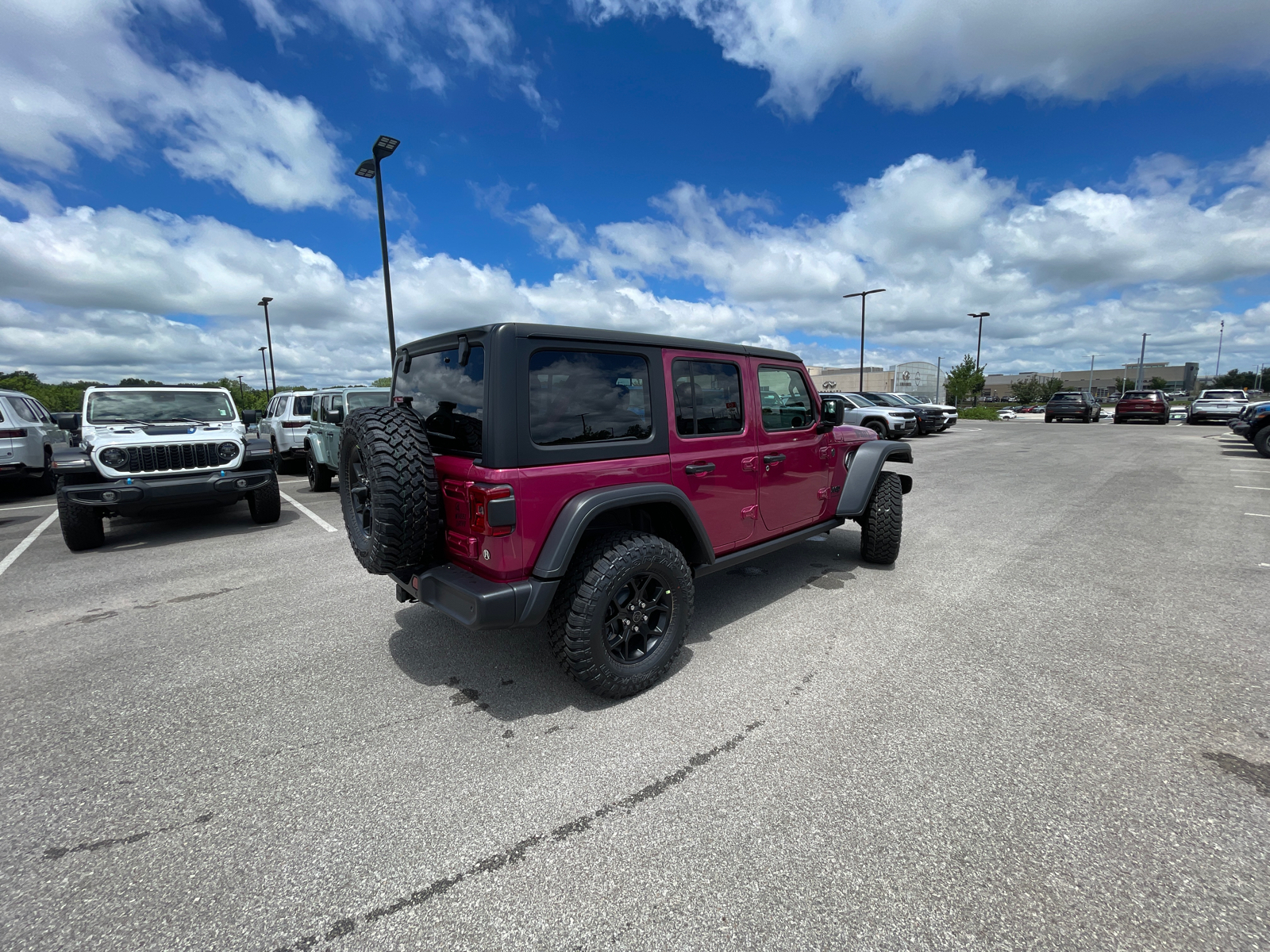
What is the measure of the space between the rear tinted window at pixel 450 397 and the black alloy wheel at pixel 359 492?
1.42ft

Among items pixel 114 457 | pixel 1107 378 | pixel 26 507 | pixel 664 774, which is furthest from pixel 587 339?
pixel 1107 378

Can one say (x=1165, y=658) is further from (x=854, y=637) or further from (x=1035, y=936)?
(x=1035, y=936)

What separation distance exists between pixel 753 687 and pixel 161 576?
5359 mm

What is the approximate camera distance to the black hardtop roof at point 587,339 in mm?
2734

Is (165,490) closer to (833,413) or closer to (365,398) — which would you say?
(365,398)

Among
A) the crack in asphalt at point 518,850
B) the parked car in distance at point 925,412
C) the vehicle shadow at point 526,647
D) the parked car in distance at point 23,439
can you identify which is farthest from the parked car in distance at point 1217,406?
the parked car in distance at point 23,439

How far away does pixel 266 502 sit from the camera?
6938 mm

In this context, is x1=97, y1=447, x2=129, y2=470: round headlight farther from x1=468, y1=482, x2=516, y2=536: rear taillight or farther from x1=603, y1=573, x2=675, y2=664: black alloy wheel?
x1=603, y1=573, x2=675, y2=664: black alloy wheel

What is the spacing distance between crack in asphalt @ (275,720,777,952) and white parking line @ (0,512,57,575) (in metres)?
6.16

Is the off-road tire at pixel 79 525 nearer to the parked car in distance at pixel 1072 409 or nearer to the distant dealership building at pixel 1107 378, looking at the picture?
the parked car in distance at pixel 1072 409

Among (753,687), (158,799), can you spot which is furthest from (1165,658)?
(158,799)

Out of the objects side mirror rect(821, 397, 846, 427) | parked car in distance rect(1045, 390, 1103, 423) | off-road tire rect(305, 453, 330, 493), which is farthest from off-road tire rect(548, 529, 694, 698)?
parked car in distance rect(1045, 390, 1103, 423)

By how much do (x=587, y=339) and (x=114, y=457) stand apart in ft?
20.4

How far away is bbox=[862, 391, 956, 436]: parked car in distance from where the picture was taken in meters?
21.9
